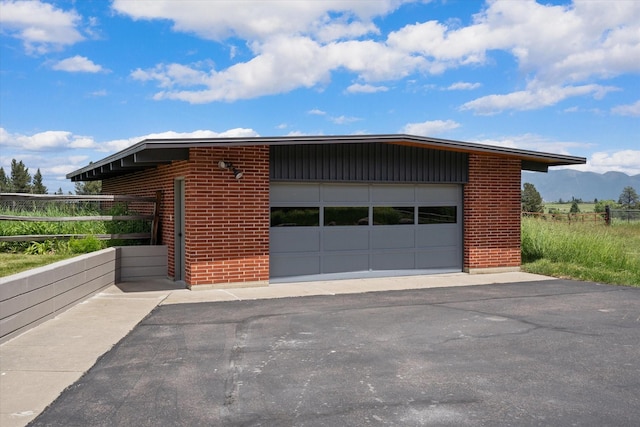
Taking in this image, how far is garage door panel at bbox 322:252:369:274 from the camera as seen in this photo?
40.9 ft

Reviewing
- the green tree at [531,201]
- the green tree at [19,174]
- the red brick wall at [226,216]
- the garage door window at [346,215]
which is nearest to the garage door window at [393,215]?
the garage door window at [346,215]

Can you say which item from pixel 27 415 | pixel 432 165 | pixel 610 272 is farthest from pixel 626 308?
pixel 27 415

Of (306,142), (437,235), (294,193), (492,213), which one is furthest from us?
(492,213)

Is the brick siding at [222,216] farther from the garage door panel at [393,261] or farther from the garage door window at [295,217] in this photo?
the garage door panel at [393,261]

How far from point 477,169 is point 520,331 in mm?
6829

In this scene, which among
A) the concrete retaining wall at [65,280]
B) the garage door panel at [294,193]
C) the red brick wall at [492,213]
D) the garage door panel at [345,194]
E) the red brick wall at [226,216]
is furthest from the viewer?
the red brick wall at [492,213]

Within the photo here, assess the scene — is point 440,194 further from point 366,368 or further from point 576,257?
point 366,368

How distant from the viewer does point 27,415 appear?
463cm

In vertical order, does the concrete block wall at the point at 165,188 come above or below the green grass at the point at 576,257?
above

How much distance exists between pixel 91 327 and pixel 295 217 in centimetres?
539

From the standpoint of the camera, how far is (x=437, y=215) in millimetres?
13766

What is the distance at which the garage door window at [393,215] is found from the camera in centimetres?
1302

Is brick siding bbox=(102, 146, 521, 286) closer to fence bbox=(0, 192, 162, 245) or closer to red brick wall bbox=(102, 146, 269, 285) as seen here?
red brick wall bbox=(102, 146, 269, 285)

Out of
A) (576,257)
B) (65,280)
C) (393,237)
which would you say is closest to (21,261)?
(65,280)
